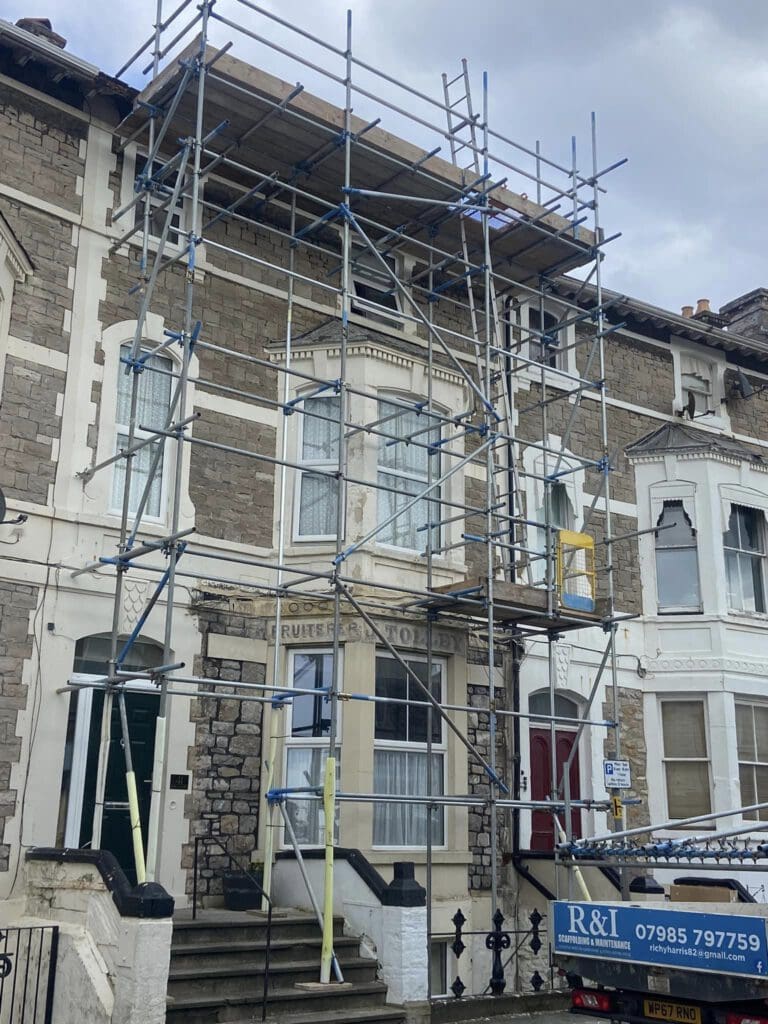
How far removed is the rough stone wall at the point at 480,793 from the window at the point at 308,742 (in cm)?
213

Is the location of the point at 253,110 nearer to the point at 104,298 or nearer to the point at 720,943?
the point at 104,298

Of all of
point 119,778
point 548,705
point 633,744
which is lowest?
point 119,778

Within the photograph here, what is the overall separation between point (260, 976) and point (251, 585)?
3.70 metres

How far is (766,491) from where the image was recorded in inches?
734

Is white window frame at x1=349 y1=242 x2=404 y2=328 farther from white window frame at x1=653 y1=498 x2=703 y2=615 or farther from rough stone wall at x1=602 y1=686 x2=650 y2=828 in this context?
rough stone wall at x1=602 y1=686 x2=650 y2=828

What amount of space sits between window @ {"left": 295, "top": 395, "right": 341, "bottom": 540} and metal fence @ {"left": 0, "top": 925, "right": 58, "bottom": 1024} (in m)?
5.84

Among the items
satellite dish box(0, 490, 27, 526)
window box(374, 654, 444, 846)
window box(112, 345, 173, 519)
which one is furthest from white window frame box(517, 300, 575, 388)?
satellite dish box(0, 490, 27, 526)

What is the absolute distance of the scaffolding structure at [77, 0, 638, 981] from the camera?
40.1 ft

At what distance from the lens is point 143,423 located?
13.6 meters

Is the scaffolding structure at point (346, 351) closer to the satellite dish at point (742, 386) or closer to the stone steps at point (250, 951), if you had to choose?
the stone steps at point (250, 951)

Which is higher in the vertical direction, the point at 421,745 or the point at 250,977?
the point at 421,745

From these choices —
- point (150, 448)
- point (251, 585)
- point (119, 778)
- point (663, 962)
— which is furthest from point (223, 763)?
point (663, 962)

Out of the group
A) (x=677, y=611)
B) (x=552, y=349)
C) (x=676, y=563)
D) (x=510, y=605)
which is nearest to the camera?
(x=510, y=605)

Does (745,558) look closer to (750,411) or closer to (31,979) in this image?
(750,411)
